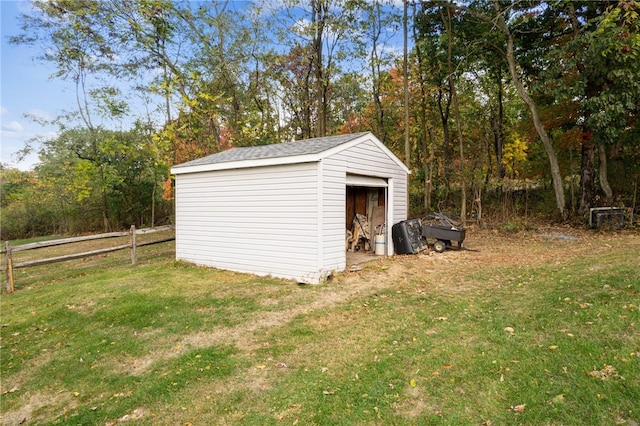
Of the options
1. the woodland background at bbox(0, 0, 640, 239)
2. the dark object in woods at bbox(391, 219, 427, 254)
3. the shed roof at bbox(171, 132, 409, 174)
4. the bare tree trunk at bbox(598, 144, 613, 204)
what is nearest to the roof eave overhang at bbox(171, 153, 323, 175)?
the shed roof at bbox(171, 132, 409, 174)

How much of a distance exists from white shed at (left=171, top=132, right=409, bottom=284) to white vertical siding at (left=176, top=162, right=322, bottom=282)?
2 centimetres

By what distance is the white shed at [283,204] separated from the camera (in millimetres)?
6848

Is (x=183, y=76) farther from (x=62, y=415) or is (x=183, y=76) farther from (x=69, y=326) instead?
(x=62, y=415)

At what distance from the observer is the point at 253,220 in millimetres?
7730

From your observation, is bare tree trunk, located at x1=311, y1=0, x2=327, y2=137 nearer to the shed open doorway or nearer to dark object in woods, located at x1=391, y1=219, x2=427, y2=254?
the shed open doorway

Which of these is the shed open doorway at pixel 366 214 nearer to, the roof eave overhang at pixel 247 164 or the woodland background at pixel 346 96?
the roof eave overhang at pixel 247 164

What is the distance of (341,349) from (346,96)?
17959mm

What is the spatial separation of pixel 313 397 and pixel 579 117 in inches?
567

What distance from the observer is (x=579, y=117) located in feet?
41.4

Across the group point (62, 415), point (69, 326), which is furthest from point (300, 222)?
point (62, 415)

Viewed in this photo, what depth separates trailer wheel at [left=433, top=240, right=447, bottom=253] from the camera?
923 cm

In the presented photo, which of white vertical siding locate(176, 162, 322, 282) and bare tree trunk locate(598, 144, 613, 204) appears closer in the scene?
white vertical siding locate(176, 162, 322, 282)

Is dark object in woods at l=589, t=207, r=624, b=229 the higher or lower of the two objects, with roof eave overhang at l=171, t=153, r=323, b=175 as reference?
lower

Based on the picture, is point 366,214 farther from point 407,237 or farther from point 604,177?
point 604,177
